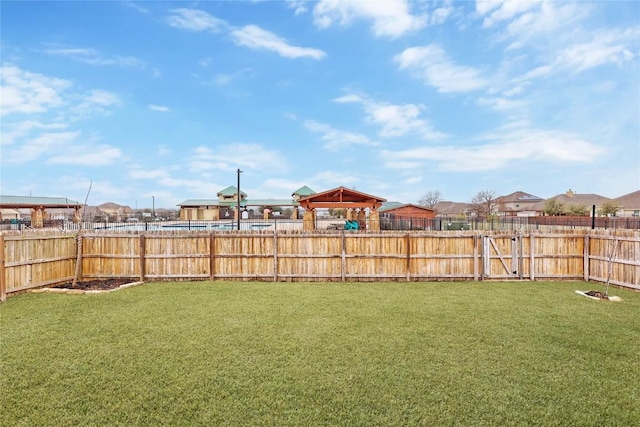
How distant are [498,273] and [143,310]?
945 centimetres

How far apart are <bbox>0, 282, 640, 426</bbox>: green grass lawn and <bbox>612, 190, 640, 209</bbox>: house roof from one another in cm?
5692

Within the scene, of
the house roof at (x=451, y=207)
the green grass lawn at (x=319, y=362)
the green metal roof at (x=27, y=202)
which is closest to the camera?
the green grass lawn at (x=319, y=362)

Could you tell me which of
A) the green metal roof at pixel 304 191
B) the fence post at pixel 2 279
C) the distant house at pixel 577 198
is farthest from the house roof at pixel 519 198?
the fence post at pixel 2 279

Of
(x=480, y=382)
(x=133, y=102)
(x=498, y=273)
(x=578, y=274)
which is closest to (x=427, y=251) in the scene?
(x=498, y=273)

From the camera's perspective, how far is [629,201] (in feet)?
169

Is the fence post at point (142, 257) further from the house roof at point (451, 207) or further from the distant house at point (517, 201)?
the house roof at point (451, 207)

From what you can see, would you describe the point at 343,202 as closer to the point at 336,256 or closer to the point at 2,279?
the point at 336,256

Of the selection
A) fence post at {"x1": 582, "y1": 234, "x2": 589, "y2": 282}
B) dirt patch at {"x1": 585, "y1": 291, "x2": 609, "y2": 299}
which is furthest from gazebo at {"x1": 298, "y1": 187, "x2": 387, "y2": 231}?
dirt patch at {"x1": 585, "y1": 291, "x2": 609, "y2": 299}

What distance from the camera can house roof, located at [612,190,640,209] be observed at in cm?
4990

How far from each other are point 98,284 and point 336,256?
22.2 feet

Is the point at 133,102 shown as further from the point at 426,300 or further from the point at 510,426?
the point at 510,426

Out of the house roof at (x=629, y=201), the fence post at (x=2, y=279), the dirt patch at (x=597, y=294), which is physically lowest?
the dirt patch at (x=597, y=294)

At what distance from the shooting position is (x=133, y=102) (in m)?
16.1

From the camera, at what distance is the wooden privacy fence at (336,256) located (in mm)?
10125
